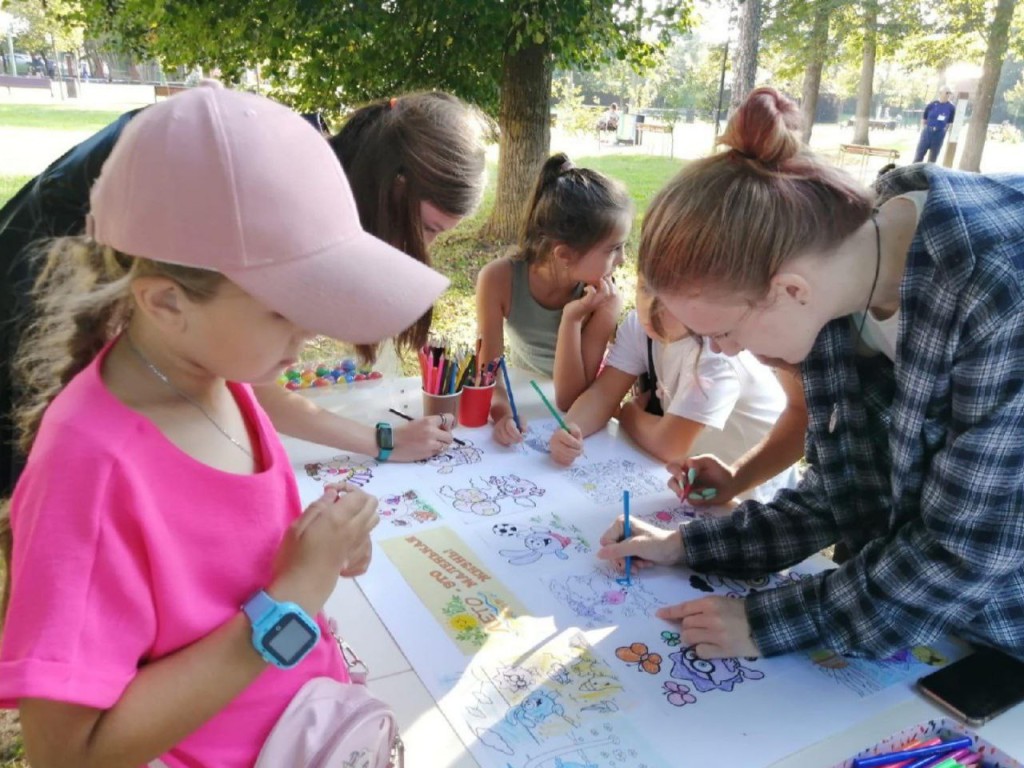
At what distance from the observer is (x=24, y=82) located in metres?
23.6

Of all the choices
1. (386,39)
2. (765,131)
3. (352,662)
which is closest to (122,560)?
(352,662)

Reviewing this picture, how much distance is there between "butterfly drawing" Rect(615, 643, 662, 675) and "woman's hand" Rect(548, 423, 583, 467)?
56 cm

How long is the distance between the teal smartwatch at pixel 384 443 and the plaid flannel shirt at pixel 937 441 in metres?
0.75

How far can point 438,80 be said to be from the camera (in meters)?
4.41

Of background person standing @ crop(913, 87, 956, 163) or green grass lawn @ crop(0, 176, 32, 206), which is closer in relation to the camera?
green grass lawn @ crop(0, 176, 32, 206)

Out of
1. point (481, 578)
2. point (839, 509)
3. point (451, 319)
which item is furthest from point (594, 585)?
point (451, 319)

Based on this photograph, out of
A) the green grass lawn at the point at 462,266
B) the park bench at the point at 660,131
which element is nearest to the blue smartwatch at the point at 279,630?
the green grass lawn at the point at 462,266

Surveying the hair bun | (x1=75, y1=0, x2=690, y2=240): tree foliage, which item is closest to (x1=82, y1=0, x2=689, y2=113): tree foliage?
(x1=75, y1=0, x2=690, y2=240): tree foliage

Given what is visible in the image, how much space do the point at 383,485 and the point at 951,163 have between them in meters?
12.6

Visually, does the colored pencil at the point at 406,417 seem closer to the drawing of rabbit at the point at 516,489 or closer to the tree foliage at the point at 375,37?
the drawing of rabbit at the point at 516,489

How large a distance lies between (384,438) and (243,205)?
0.93 metres

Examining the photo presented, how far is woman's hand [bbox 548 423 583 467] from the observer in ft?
5.14

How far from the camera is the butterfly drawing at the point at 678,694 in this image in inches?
37.4

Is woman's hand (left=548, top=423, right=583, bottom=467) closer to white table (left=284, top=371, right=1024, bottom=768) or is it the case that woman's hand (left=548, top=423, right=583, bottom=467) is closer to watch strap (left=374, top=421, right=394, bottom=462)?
watch strap (left=374, top=421, right=394, bottom=462)
